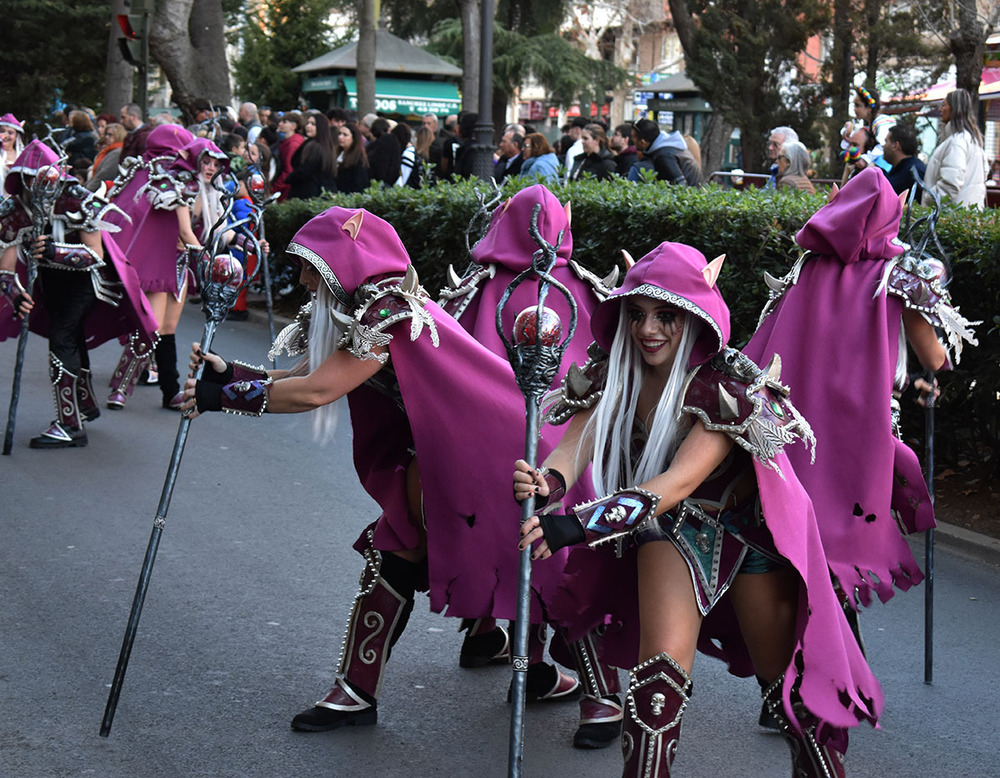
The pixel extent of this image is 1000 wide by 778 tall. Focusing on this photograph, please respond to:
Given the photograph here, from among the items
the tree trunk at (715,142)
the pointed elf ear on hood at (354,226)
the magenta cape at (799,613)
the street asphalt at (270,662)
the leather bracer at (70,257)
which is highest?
the tree trunk at (715,142)

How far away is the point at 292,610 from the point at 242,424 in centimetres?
423

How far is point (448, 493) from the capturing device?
4.43 metres

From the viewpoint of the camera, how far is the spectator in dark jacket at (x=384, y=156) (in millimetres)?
15883

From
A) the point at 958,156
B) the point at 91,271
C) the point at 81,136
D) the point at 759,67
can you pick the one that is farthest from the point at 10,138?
the point at 759,67

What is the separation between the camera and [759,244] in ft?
28.4

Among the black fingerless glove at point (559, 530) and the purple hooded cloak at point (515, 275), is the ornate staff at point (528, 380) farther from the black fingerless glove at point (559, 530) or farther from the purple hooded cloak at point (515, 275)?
the purple hooded cloak at point (515, 275)

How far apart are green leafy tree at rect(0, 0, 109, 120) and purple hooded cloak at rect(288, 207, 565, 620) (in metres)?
32.7

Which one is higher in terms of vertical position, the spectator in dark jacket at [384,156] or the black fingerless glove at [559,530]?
the spectator in dark jacket at [384,156]

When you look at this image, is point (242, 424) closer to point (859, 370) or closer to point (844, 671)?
point (859, 370)

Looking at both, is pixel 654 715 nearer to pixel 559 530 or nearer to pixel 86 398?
pixel 559 530

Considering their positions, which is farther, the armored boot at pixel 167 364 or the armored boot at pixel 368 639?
the armored boot at pixel 167 364

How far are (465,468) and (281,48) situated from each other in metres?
37.2

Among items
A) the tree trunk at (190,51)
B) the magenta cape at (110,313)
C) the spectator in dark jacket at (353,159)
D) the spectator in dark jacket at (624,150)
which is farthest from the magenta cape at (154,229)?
the tree trunk at (190,51)

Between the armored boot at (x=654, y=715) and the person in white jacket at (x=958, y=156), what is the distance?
23.9 feet
